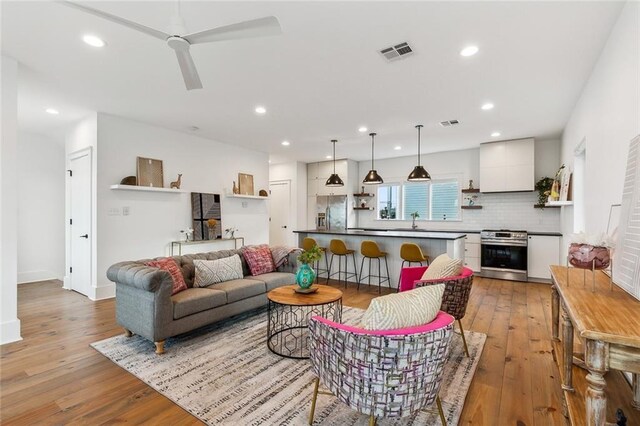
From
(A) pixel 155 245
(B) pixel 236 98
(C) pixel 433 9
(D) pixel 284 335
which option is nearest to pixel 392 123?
(B) pixel 236 98

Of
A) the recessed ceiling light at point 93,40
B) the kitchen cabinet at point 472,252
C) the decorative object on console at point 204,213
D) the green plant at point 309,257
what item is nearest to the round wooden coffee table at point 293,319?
the green plant at point 309,257

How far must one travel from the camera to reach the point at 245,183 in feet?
22.5

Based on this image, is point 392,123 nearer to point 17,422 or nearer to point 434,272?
point 434,272

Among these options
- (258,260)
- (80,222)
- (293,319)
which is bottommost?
(293,319)

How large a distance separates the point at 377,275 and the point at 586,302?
13.0ft

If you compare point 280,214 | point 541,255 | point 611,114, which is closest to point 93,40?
point 611,114

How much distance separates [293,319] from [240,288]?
0.77 metres

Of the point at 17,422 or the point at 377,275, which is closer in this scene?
the point at 17,422

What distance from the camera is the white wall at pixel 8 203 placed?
3.06 metres

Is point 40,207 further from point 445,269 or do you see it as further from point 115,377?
point 445,269

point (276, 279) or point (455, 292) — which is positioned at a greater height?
point (455, 292)

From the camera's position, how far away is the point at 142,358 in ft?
9.00

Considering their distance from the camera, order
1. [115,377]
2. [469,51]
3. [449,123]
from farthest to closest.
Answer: [449,123] < [469,51] < [115,377]

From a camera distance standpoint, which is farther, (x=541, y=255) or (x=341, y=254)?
(x=541, y=255)
